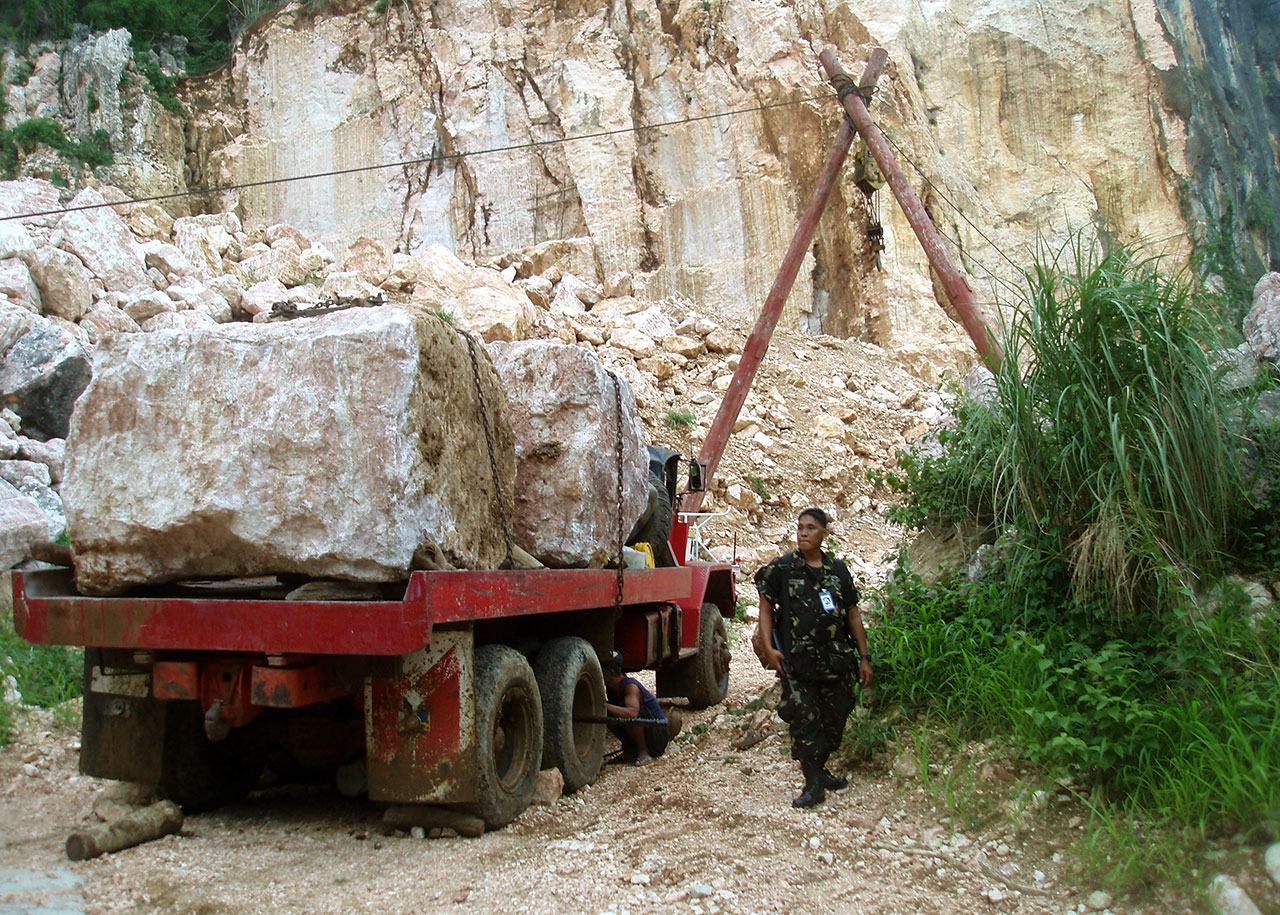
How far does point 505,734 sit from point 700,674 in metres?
3.15

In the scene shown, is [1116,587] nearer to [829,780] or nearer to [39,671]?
[829,780]

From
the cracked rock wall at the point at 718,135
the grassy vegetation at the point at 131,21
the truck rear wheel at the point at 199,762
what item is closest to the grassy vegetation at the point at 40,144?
the cracked rock wall at the point at 718,135

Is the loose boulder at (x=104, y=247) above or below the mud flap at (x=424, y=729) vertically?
above

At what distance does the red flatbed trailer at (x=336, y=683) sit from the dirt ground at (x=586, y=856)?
247mm

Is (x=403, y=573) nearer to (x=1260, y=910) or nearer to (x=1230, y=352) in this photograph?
(x=1260, y=910)

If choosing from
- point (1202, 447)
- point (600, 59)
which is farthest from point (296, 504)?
point (600, 59)

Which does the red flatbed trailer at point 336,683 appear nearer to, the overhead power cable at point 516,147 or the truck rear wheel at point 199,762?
the truck rear wheel at point 199,762

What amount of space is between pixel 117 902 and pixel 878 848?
273 centimetres

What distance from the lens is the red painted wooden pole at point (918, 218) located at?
35.3 ft

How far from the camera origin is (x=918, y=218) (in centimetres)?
1200

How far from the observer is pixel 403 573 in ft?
11.9

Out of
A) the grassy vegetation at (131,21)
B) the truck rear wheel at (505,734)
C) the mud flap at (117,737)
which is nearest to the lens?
the truck rear wheel at (505,734)

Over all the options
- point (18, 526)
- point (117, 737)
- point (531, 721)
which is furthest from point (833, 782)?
point (18, 526)

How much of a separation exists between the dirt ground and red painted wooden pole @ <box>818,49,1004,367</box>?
720cm
